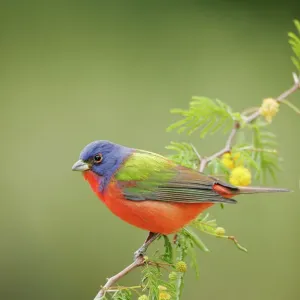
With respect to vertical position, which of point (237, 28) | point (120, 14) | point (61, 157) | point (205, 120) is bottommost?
point (205, 120)

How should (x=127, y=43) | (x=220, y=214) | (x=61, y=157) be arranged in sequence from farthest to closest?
(x=127, y=43) → (x=61, y=157) → (x=220, y=214)

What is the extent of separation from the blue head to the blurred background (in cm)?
245

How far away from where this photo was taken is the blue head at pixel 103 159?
2846 millimetres

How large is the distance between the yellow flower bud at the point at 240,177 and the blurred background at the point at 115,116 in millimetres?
2419

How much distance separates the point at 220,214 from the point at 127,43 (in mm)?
1832

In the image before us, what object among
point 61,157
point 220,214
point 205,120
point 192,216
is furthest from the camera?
point 61,157

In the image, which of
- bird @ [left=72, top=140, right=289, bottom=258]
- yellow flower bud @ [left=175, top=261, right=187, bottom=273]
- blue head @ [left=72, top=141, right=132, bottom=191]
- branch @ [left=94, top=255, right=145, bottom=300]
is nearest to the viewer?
branch @ [left=94, top=255, right=145, bottom=300]

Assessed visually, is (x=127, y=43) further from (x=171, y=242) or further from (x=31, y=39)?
(x=171, y=242)

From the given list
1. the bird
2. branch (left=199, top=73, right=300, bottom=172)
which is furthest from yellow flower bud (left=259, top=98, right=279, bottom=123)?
the bird

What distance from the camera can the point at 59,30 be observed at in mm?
6727

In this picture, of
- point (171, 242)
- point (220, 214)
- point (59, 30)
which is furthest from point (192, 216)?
point (59, 30)

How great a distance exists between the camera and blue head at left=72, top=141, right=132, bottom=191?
285 cm

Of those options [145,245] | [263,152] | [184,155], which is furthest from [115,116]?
[145,245]

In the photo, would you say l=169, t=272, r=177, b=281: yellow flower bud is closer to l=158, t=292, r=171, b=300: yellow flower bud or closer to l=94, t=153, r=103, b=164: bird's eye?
l=158, t=292, r=171, b=300: yellow flower bud
